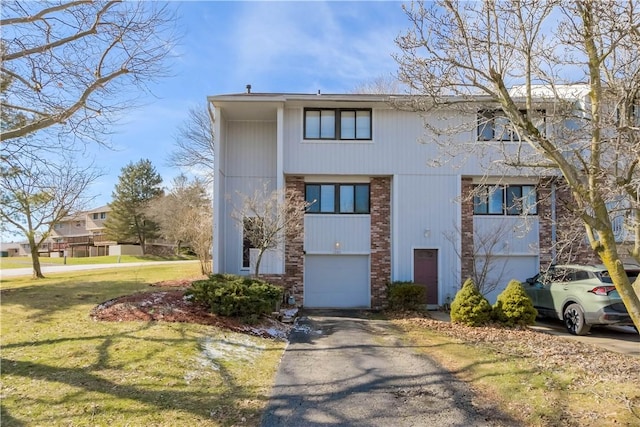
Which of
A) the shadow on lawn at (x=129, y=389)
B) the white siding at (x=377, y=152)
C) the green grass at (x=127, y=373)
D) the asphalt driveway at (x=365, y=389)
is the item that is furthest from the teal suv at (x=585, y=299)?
the shadow on lawn at (x=129, y=389)

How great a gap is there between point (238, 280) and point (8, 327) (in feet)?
15.2

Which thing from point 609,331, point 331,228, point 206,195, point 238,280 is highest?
point 206,195

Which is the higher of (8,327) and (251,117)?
(251,117)

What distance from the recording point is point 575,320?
10.7 metres

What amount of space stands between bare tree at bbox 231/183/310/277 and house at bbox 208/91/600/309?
0.62 metres

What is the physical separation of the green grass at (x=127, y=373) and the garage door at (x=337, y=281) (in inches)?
241

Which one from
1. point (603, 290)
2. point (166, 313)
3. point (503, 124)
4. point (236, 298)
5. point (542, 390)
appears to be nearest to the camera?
→ point (542, 390)

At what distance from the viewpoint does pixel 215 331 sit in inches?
342

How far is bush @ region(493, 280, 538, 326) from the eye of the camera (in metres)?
10.9

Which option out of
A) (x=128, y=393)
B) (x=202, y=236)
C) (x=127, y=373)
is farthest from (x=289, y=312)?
(x=202, y=236)

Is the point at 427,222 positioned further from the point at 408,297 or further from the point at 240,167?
the point at 240,167

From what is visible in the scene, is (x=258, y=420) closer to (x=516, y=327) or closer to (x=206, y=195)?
(x=516, y=327)

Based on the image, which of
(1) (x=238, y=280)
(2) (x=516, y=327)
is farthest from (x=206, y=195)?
(2) (x=516, y=327)

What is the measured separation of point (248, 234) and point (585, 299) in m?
8.86
